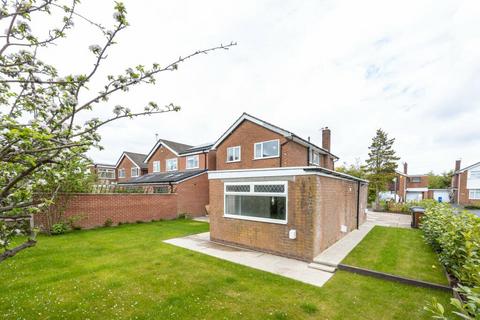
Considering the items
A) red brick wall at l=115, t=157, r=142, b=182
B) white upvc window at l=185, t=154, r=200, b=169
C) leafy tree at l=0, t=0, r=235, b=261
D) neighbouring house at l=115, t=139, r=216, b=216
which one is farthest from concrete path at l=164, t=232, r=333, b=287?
red brick wall at l=115, t=157, r=142, b=182

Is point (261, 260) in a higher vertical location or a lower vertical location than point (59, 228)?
higher

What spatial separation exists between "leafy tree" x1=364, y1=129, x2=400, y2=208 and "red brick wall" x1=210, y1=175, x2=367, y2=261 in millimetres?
20989

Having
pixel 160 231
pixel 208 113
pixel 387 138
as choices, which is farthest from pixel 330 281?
pixel 387 138

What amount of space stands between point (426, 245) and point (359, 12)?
9.53 m

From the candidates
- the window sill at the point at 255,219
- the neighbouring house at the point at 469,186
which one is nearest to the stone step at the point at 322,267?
the window sill at the point at 255,219

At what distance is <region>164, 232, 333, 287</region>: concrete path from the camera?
A: 5.65 m

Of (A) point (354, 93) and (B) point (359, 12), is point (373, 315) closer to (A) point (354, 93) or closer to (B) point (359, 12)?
(B) point (359, 12)

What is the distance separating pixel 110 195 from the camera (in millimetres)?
13055

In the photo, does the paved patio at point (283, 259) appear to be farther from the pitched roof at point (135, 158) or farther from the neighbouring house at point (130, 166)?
the pitched roof at point (135, 158)

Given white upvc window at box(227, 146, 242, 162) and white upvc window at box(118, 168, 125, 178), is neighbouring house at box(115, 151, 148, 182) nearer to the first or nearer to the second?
white upvc window at box(118, 168, 125, 178)

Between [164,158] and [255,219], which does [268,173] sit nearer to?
[255,219]

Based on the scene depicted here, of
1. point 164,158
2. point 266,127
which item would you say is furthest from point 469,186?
point 164,158

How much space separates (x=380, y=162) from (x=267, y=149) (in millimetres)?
19730

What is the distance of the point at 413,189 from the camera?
44.8 metres
